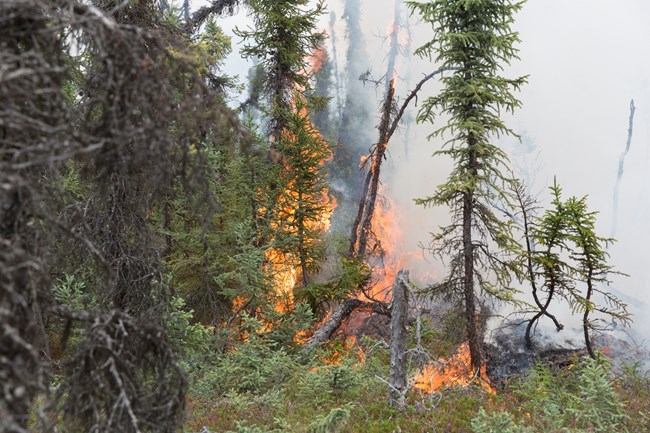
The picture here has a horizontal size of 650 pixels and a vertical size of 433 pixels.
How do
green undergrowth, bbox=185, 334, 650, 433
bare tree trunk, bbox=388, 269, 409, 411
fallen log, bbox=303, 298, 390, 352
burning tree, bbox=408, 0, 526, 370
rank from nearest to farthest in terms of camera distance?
green undergrowth, bbox=185, 334, 650, 433
bare tree trunk, bbox=388, 269, 409, 411
burning tree, bbox=408, 0, 526, 370
fallen log, bbox=303, 298, 390, 352

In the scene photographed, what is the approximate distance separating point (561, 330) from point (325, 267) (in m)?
16.6

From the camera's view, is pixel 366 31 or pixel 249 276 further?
pixel 366 31

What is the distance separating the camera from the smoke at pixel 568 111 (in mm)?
50094

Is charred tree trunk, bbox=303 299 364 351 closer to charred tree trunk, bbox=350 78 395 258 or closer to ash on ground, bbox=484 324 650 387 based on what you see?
charred tree trunk, bbox=350 78 395 258

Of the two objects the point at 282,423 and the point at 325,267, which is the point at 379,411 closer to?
the point at 282,423

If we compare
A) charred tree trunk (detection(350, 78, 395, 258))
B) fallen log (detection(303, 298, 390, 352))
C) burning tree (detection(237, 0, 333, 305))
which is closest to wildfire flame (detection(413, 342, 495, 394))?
fallen log (detection(303, 298, 390, 352))

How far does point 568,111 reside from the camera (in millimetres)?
60062

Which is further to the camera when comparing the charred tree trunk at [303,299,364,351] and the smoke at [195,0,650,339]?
Answer: the smoke at [195,0,650,339]

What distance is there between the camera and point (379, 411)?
8672 millimetres

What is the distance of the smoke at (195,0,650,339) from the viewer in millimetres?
50094

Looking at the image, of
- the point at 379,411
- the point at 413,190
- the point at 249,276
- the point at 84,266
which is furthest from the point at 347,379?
the point at 413,190

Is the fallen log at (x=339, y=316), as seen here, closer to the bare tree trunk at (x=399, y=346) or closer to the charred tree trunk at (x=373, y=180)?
the charred tree trunk at (x=373, y=180)

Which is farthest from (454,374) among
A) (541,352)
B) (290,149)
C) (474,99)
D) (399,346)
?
(290,149)

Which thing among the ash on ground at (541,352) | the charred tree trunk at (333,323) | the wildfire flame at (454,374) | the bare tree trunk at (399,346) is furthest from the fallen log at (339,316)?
the bare tree trunk at (399,346)
